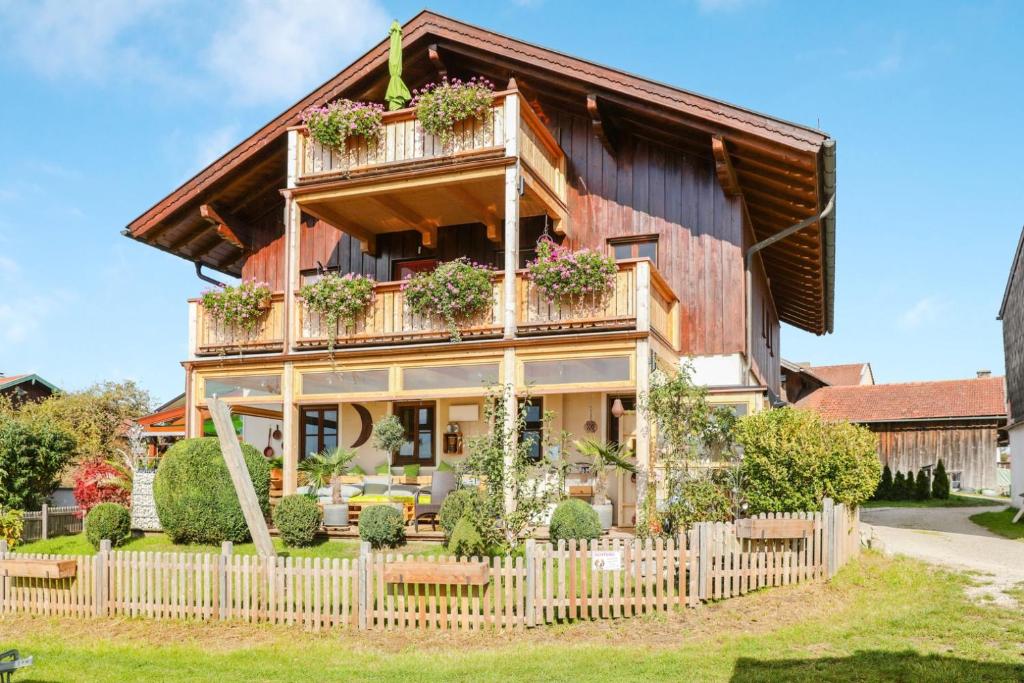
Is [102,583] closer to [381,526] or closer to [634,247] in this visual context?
[381,526]

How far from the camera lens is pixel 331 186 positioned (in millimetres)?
16594

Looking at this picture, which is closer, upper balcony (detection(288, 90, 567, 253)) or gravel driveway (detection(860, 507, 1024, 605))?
gravel driveway (detection(860, 507, 1024, 605))

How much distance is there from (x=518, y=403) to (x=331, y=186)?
5.11 meters

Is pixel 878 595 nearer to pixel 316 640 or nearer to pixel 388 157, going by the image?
pixel 316 640

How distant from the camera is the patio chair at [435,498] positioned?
1520cm

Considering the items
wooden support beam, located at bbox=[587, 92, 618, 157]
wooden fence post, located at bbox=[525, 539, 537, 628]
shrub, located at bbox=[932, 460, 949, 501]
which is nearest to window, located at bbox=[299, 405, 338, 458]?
wooden support beam, located at bbox=[587, 92, 618, 157]

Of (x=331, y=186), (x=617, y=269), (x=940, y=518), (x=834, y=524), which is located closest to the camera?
(x=834, y=524)

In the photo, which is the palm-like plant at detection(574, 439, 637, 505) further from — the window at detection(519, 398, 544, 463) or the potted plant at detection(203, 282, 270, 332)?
the potted plant at detection(203, 282, 270, 332)

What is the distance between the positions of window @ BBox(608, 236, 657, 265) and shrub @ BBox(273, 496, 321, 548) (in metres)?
7.00

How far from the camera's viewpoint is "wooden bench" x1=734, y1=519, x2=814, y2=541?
11.2 metres

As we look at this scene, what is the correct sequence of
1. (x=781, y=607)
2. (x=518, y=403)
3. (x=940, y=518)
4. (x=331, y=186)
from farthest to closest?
(x=940, y=518) → (x=331, y=186) → (x=518, y=403) → (x=781, y=607)

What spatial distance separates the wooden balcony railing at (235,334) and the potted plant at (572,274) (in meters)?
4.90

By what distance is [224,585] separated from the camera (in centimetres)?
1186

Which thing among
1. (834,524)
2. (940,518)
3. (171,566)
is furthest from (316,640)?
(940,518)
